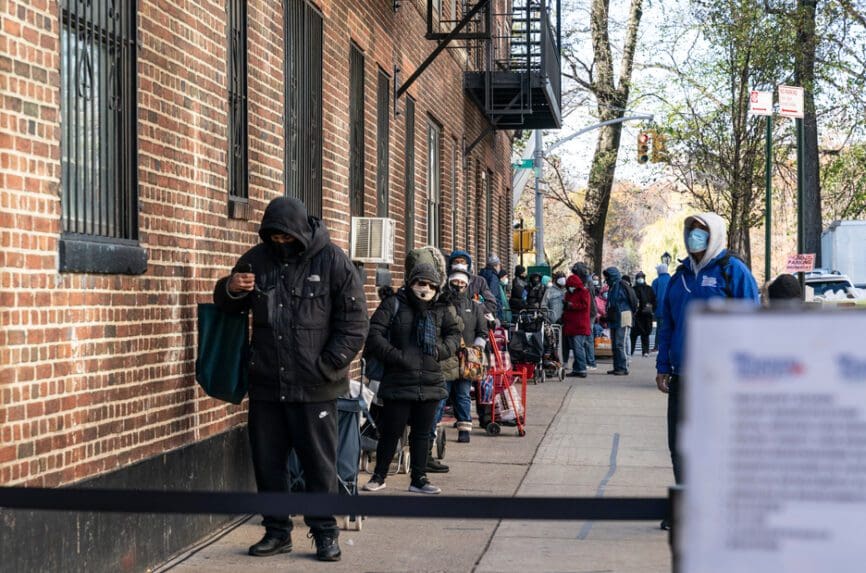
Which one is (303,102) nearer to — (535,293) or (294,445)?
(294,445)

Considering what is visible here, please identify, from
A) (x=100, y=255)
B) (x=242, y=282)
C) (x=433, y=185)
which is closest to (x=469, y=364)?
(x=242, y=282)

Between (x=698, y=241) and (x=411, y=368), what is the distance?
2587 millimetres

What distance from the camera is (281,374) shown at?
286 inches

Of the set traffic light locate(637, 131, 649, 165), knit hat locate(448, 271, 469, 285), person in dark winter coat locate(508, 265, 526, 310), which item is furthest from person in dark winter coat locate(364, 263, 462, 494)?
traffic light locate(637, 131, 649, 165)

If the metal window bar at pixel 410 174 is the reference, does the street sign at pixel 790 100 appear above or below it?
above

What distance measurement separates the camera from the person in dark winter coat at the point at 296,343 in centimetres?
726

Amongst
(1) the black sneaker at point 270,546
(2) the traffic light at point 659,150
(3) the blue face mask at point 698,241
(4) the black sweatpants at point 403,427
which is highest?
(2) the traffic light at point 659,150

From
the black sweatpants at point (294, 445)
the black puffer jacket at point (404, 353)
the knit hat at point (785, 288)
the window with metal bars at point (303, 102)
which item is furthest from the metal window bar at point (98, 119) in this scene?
the knit hat at point (785, 288)

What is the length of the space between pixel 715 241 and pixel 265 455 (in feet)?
9.44

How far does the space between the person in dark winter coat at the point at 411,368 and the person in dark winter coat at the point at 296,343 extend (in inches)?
78.2

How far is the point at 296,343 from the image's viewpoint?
7266mm

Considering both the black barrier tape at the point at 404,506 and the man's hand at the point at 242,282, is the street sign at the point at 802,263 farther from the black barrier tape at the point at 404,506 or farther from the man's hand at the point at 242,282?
the black barrier tape at the point at 404,506

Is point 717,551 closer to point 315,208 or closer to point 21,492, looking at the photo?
point 21,492

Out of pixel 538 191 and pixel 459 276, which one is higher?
pixel 538 191
